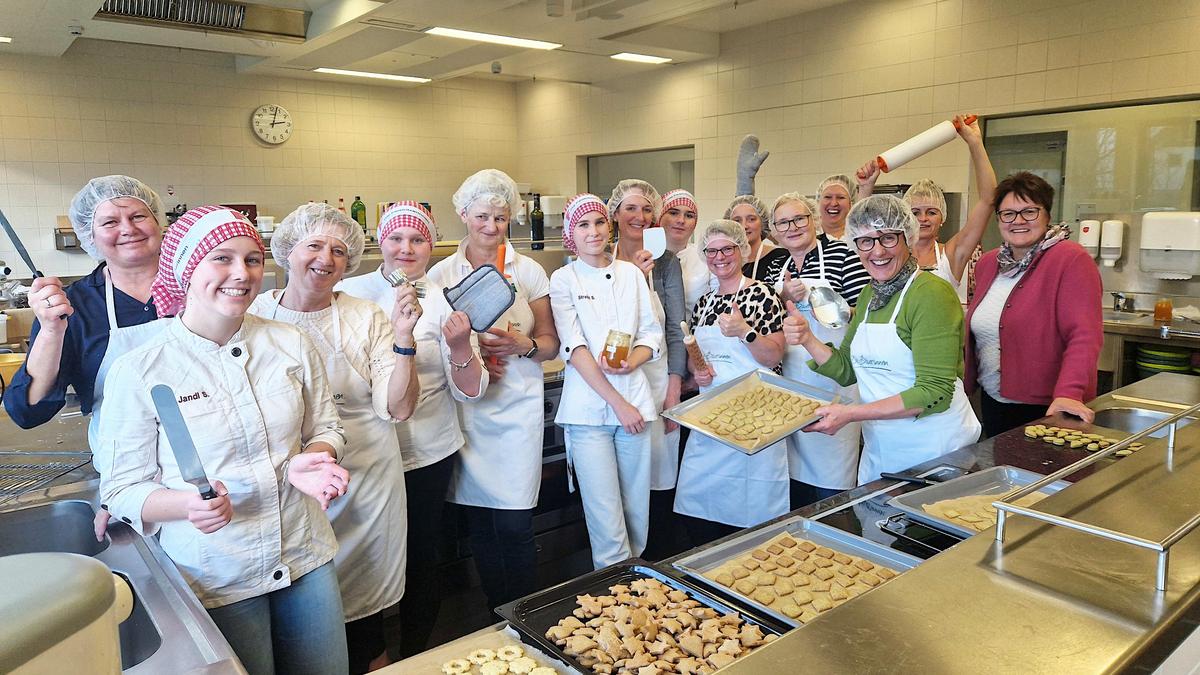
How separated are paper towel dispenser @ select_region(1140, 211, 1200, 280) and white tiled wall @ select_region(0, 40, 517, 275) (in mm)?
6190

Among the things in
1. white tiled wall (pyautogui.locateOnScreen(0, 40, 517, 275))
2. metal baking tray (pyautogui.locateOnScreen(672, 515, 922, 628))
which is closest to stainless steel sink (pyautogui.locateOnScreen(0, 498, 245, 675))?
metal baking tray (pyautogui.locateOnScreen(672, 515, 922, 628))

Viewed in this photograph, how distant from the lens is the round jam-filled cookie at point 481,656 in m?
1.17

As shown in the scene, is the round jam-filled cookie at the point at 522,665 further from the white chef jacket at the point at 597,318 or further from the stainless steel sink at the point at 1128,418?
the stainless steel sink at the point at 1128,418

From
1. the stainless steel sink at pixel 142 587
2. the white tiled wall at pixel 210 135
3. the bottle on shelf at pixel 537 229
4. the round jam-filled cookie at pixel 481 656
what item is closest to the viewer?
the stainless steel sink at pixel 142 587

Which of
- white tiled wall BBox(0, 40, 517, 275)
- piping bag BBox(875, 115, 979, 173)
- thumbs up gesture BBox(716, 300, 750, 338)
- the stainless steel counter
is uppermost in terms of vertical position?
white tiled wall BBox(0, 40, 517, 275)

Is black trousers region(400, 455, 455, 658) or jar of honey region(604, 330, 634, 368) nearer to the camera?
black trousers region(400, 455, 455, 658)

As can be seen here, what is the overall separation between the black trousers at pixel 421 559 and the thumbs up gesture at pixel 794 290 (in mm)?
1329

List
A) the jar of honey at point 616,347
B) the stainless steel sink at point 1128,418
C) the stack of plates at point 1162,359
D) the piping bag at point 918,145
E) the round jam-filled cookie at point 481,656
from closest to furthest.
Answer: the round jam-filled cookie at point 481,656 < the stainless steel sink at point 1128,418 < the jar of honey at point 616,347 < the piping bag at point 918,145 < the stack of plates at point 1162,359

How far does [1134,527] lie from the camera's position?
112 cm

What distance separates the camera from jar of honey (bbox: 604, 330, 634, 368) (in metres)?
2.40

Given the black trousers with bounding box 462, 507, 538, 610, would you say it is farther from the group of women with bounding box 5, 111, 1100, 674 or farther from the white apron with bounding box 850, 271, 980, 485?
the white apron with bounding box 850, 271, 980, 485

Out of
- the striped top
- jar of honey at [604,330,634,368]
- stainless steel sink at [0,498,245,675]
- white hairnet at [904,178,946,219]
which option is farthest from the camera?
white hairnet at [904,178,946,219]

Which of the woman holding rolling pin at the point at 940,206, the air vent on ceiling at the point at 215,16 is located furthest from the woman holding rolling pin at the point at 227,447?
the air vent on ceiling at the point at 215,16

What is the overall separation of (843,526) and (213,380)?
1.23 m
